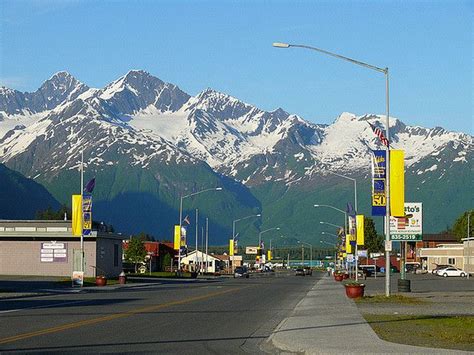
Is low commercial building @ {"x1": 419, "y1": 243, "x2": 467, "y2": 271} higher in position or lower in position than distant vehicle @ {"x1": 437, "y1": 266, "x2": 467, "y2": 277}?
higher

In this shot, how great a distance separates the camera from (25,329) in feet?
86.0

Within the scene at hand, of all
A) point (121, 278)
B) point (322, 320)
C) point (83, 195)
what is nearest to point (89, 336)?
point (322, 320)

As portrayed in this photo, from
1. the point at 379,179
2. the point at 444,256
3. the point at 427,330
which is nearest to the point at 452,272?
the point at 444,256

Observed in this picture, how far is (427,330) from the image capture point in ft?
87.9

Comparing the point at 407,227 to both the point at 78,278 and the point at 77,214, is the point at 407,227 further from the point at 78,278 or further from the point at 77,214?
the point at 77,214

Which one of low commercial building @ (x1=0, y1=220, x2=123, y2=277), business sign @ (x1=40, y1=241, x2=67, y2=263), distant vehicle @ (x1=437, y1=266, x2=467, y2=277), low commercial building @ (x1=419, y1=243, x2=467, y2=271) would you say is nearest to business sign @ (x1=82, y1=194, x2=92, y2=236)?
low commercial building @ (x1=0, y1=220, x2=123, y2=277)

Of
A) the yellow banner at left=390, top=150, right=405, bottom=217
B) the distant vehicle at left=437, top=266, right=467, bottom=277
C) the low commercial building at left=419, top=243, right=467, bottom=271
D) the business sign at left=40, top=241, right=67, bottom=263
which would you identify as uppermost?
the yellow banner at left=390, top=150, right=405, bottom=217

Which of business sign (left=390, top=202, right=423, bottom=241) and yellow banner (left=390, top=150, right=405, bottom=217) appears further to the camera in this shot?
business sign (left=390, top=202, right=423, bottom=241)

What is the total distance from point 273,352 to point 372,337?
300 cm

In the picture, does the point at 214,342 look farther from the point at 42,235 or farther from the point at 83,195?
the point at 42,235

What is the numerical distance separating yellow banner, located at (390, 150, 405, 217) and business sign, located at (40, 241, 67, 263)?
142 ft

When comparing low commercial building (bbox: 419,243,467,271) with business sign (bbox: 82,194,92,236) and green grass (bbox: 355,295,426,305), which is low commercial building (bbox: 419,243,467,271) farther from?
green grass (bbox: 355,295,426,305)

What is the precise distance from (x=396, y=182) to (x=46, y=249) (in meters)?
46.0

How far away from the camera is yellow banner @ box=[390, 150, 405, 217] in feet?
160
